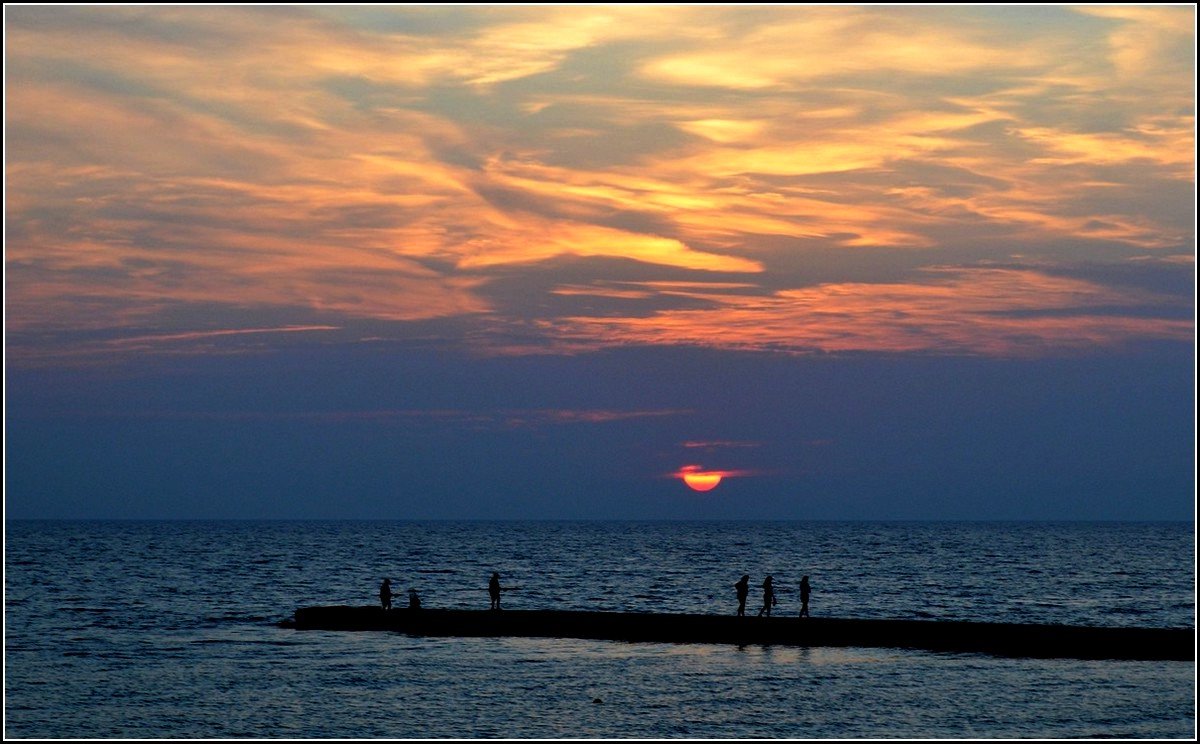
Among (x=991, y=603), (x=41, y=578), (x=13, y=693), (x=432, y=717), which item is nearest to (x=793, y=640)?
(x=432, y=717)

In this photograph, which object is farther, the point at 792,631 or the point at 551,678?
Result: the point at 792,631

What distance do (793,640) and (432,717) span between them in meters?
16.6

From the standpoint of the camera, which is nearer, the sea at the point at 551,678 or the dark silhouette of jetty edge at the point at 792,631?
the sea at the point at 551,678

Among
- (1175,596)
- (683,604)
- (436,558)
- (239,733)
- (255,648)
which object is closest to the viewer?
(239,733)

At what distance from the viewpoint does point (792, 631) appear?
1780 inches

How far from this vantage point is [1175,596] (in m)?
74.6

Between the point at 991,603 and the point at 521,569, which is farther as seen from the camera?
the point at 521,569

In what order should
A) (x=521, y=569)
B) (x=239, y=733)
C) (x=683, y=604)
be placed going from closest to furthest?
(x=239, y=733), (x=683, y=604), (x=521, y=569)

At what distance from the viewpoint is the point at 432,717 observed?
3250 centimetres

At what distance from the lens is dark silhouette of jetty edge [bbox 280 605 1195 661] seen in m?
40.7

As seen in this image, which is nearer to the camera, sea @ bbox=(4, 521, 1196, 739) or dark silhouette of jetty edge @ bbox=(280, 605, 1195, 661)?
sea @ bbox=(4, 521, 1196, 739)

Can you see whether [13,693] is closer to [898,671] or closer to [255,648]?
[255,648]

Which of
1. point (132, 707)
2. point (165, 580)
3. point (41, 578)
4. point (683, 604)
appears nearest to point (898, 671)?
point (132, 707)

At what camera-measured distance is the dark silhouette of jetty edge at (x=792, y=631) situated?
1603 inches
